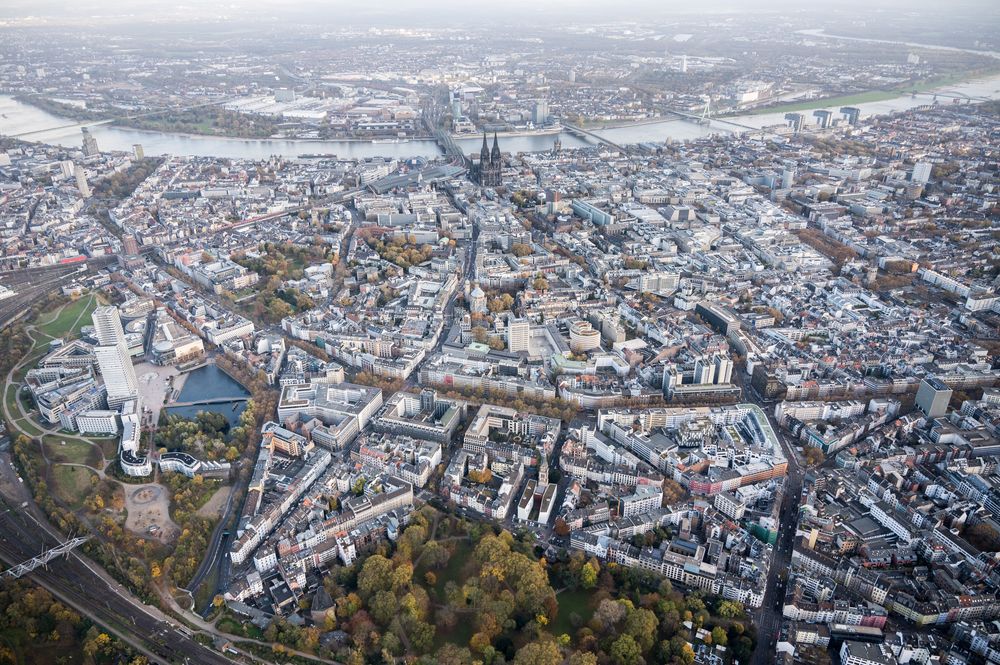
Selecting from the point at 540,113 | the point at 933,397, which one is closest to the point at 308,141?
the point at 540,113

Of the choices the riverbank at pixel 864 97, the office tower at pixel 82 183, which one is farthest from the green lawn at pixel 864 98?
the office tower at pixel 82 183

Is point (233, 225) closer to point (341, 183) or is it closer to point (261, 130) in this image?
point (341, 183)

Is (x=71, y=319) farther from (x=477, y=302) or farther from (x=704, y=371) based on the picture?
Answer: (x=704, y=371)

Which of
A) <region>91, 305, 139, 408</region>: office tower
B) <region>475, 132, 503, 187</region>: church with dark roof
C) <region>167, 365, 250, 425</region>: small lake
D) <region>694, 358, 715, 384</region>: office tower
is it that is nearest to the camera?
<region>91, 305, 139, 408</region>: office tower

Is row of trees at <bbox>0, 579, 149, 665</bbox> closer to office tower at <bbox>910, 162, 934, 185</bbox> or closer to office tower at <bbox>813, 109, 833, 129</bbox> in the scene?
office tower at <bbox>910, 162, 934, 185</bbox>

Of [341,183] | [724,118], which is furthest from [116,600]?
[724,118]

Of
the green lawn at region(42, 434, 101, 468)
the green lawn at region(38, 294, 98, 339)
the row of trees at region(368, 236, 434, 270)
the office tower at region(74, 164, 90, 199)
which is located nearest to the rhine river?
the office tower at region(74, 164, 90, 199)

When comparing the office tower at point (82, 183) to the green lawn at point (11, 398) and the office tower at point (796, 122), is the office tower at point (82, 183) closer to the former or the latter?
the green lawn at point (11, 398)

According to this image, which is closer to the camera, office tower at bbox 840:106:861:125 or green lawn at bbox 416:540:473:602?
green lawn at bbox 416:540:473:602
